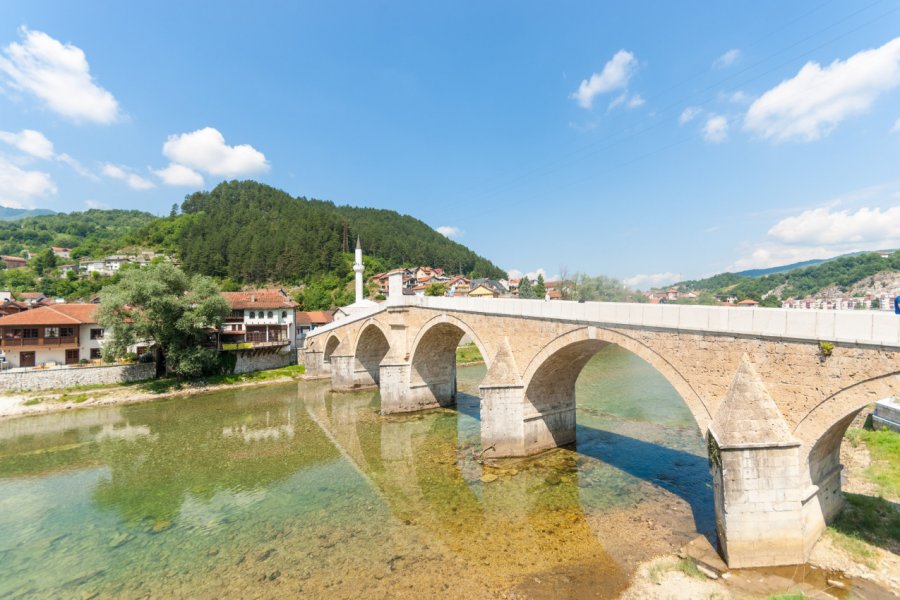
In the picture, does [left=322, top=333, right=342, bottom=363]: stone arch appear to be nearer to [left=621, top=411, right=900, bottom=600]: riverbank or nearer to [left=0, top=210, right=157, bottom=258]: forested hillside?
[left=621, top=411, right=900, bottom=600]: riverbank

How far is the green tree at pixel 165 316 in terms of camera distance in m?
23.3

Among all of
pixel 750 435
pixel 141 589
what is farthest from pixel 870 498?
A: pixel 141 589

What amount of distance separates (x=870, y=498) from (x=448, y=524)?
9082 mm

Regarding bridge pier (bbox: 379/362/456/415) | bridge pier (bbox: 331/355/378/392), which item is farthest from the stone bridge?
bridge pier (bbox: 331/355/378/392)

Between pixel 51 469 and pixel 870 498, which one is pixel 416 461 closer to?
pixel 870 498

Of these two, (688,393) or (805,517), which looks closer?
(805,517)

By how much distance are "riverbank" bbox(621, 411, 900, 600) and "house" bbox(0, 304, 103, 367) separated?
31.1m

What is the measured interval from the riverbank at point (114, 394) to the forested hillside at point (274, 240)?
40914 mm

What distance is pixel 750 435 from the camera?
6738 millimetres

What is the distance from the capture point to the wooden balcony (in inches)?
971

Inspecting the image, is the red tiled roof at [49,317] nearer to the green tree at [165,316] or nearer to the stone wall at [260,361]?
the green tree at [165,316]

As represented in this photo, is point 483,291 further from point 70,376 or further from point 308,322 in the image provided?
point 70,376

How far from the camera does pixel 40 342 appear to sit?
25250 millimetres

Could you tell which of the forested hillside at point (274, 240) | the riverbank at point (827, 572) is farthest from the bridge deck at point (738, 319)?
the forested hillside at point (274, 240)
